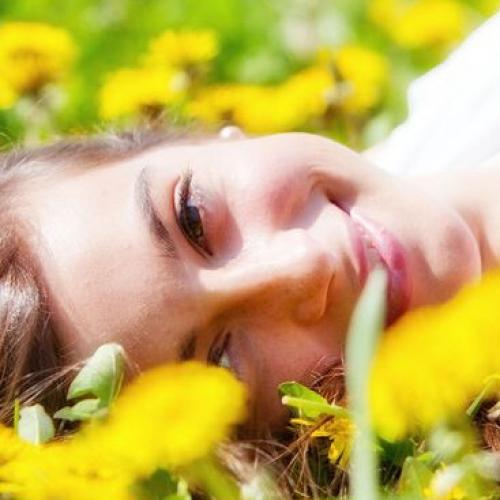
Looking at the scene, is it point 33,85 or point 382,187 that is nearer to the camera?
point 382,187

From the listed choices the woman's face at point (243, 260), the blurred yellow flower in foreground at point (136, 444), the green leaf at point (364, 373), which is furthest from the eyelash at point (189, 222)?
the green leaf at point (364, 373)

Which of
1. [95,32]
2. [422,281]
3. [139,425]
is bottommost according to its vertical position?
[95,32]

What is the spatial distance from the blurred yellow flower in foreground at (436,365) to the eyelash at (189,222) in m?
0.61

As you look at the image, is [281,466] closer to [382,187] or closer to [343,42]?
[382,187]

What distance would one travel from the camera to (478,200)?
61.9 inches

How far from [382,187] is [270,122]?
32.3 inches

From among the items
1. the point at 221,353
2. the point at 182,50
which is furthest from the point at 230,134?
the point at 182,50

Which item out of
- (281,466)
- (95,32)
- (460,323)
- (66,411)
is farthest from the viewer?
(95,32)

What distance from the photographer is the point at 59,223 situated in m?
1.42

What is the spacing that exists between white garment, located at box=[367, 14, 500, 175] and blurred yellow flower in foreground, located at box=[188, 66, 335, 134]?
6.6 inches

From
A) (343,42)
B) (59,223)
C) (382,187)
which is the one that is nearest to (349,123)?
(343,42)

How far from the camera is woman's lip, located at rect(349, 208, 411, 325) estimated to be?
4.52ft

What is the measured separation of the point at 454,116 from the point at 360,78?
341 mm

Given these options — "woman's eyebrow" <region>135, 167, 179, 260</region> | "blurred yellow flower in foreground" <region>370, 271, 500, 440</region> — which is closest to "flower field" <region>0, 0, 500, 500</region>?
"blurred yellow flower in foreground" <region>370, 271, 500, 440</region>
